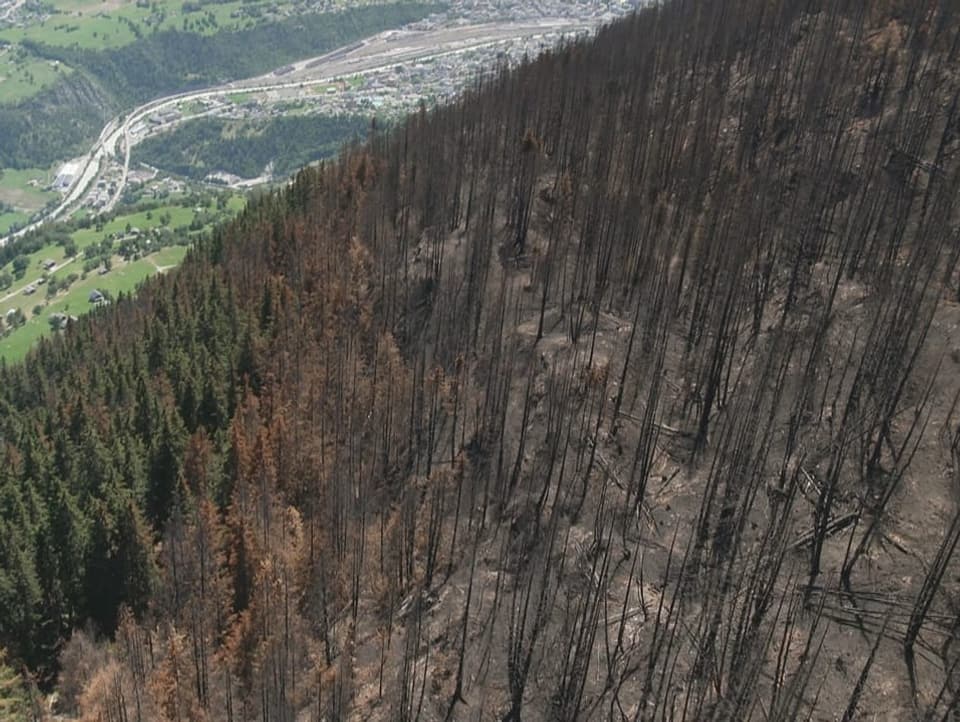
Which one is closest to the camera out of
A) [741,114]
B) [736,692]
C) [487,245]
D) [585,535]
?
[736,692]

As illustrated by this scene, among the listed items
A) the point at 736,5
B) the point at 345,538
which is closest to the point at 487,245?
the point at 345,538

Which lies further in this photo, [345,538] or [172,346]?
[172,346]

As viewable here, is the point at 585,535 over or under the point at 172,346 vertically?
over

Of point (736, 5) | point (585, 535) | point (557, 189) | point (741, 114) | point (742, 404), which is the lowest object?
point (585, 535)

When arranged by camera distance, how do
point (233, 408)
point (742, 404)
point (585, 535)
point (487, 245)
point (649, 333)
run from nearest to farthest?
point (585, 535) → point (742, 404) → point (649, 333) → point (233, 408) → point (487, 245)

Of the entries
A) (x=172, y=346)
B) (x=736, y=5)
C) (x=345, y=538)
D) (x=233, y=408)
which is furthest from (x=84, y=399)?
(x=736, y=5)

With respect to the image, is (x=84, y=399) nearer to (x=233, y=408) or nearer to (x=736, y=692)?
(x=233, y=408)
